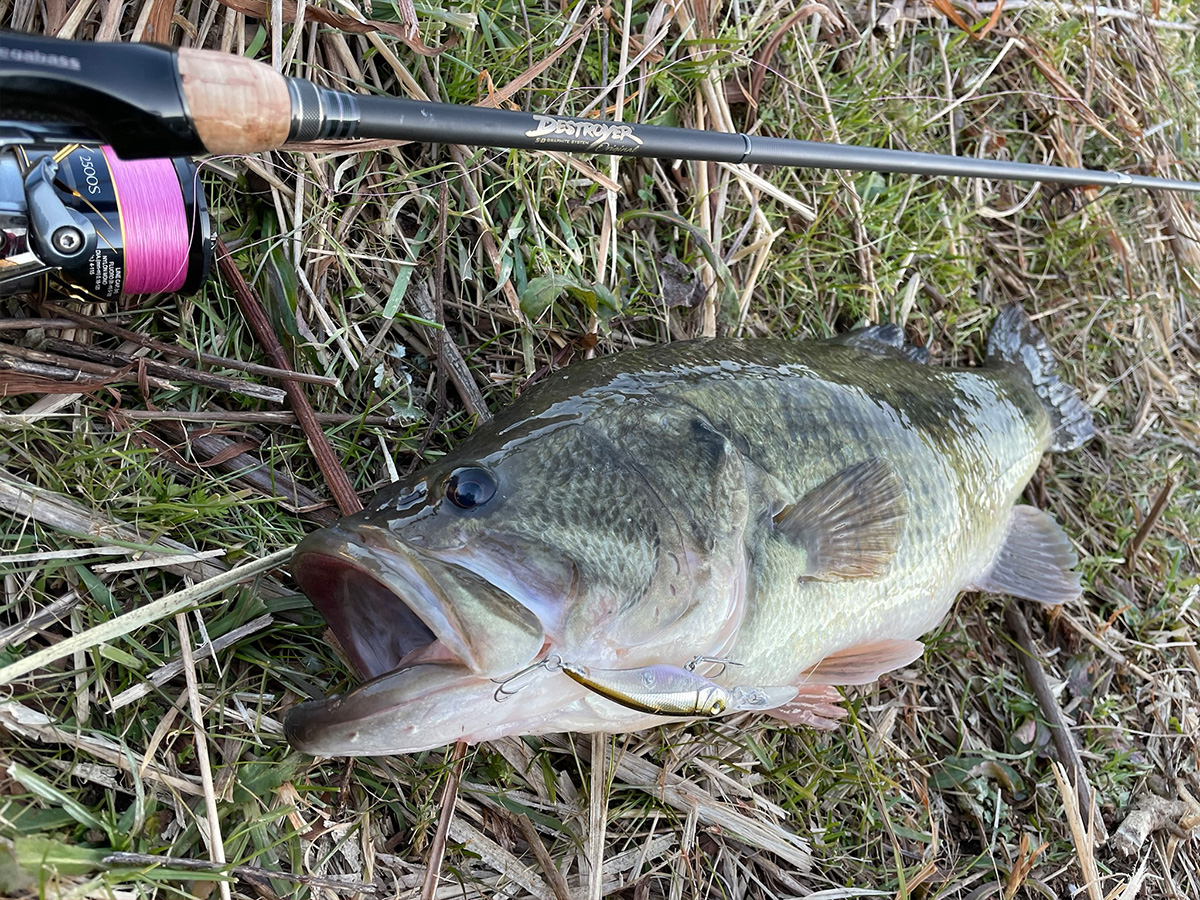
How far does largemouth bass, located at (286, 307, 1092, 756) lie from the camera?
179cm

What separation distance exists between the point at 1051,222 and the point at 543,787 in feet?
11.3

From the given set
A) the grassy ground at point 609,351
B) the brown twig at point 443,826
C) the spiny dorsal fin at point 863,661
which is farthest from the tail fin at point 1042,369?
the brown twig at point 443,826

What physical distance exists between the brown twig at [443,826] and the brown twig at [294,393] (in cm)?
73

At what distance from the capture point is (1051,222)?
4.09 meters

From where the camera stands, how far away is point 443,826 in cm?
225

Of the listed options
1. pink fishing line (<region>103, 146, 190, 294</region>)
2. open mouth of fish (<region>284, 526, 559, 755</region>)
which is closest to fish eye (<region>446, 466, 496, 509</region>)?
open mouth of fish (<region>284, 526, 559, 755</region>)

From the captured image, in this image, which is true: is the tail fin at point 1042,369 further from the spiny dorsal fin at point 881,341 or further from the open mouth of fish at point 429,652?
the open mouth of fish at point 429,652

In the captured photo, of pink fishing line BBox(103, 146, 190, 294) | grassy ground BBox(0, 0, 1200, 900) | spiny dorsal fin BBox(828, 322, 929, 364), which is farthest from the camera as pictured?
spiny dorsal fin BBox(828, 322, 929, 364)

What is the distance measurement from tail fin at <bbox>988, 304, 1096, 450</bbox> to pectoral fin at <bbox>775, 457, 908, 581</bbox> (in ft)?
5.19

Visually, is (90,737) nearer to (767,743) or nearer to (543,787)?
(543,787)

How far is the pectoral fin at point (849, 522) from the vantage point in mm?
2291

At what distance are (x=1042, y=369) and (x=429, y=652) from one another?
301 centimetres

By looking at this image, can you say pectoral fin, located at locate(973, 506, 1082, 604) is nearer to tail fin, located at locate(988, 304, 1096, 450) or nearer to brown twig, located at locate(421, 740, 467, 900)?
tail fin, located at locate(988, 304, 1096, 450)

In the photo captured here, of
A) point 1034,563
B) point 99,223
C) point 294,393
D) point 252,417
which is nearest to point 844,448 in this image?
point 1034,563
